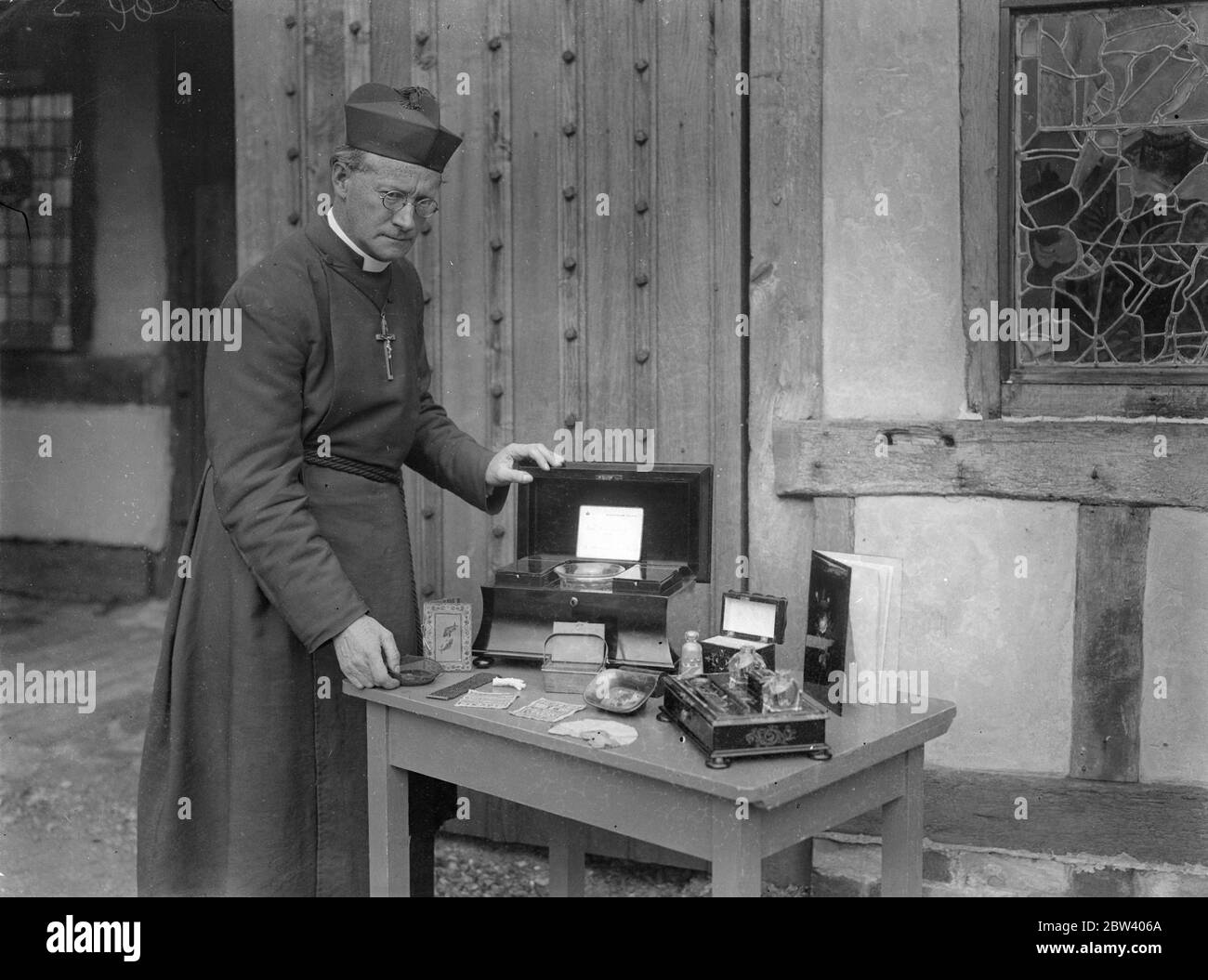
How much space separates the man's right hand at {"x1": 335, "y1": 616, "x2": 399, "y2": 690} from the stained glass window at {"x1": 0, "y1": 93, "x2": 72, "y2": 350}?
10.5 feet

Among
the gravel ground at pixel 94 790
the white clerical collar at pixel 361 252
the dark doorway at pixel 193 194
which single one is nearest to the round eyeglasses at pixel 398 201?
the white clerical collar at pixel 361 252

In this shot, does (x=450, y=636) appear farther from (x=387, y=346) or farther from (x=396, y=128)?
(x=396, y=128)

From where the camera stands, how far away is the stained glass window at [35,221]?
5070 mm

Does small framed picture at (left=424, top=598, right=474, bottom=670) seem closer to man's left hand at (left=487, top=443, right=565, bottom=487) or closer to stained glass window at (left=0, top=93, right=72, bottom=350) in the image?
man's left hand at (left=487, top=443, right=565, bottom=487)

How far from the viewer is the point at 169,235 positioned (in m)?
4.92

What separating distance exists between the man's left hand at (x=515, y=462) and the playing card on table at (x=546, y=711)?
70 centimetres

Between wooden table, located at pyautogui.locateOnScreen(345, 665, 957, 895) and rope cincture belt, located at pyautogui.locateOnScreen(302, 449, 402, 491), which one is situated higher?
rope cincture belt, located at pyautogui.locateOnScreen(302, 449, 402, 491)

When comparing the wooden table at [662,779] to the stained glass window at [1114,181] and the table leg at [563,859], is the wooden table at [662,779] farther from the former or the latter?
the stained glass window at [1114,181]

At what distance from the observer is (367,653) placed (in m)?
2.82

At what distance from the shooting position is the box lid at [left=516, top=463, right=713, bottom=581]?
3.22m

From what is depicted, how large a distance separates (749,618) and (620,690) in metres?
0.37

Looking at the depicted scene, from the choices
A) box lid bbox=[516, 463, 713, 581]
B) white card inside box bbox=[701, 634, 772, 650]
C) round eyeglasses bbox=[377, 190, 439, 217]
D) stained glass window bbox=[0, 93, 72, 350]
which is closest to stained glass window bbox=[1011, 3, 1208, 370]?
box lid bbox=[516, 463, 713, 581]

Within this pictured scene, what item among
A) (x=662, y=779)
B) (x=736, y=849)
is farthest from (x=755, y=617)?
(x=736, y=849)

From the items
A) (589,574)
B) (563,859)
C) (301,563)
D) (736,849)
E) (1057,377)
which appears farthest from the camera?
(1057,377)
